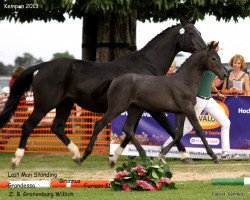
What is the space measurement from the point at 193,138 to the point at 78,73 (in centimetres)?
317

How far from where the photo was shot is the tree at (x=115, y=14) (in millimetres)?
17266

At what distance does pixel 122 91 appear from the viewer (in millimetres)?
13594

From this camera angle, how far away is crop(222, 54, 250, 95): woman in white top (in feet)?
53.4

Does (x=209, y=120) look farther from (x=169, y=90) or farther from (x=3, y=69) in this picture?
(x=3, y=69)

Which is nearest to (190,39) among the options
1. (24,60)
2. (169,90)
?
(169,90)

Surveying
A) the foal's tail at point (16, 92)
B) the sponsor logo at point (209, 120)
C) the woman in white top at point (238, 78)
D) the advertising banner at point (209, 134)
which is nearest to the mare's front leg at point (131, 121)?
the foal's tail at point (16, 92)

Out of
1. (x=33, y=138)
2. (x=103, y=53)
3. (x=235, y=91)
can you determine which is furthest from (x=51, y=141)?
(x=235, y=91)

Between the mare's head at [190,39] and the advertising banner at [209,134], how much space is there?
2272 mm

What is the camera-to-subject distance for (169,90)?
13578 millimetres

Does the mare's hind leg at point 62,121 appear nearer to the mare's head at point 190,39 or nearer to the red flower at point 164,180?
the mare's head at point 190,39

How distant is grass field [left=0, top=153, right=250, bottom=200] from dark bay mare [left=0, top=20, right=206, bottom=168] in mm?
504

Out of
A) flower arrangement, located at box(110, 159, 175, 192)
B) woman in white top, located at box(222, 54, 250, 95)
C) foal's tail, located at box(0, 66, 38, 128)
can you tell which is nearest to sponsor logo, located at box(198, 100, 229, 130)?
woman in white top, located at box(222, 54, 250, 95)

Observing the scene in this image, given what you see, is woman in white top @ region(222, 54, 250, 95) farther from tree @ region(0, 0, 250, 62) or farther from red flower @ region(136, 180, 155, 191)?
red flower @ region(136, 180, 155, 191)

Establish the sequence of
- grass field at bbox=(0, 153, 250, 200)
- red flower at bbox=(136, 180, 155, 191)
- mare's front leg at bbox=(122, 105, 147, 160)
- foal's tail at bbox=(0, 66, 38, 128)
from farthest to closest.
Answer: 1. foal's tail at bbox=(0, 66, 38, 128)
2. mare's front leg at bbox=(122, 105, 147, 160)
3. red flower at bbox=(136, 180, 155, 191)
4. grass field at bbox=(0, 153, 250, 200)
